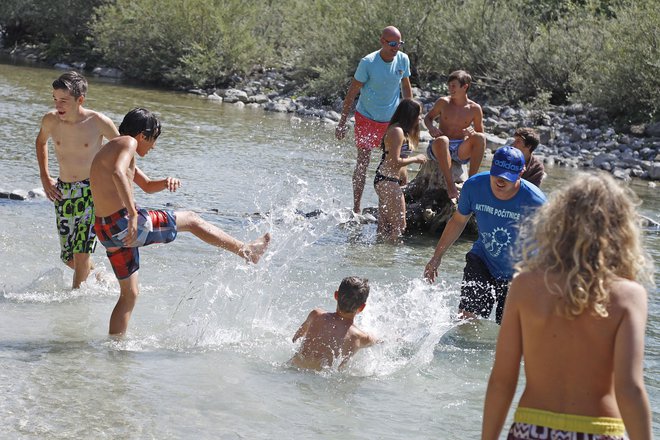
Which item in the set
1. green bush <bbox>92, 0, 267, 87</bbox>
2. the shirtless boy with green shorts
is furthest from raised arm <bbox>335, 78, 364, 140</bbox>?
green bush <bbox>92, 0, 267, 87</bbox>

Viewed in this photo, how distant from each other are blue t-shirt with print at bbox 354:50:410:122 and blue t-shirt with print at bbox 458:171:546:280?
444 cm

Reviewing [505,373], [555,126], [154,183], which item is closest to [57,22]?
[555,126]

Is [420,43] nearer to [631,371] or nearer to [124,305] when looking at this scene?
[124,305]

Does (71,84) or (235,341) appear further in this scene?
(71,84)

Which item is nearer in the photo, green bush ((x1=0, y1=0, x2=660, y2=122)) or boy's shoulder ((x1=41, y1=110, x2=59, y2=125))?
boy's shoulder ((x1=41, y1=110, x2=59, y2=125))

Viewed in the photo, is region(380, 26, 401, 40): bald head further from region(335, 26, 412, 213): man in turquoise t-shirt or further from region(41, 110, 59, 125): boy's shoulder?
region(41, 110, 59, 125): boy's shoulder

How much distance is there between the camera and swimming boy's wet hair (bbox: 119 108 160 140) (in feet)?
19.9

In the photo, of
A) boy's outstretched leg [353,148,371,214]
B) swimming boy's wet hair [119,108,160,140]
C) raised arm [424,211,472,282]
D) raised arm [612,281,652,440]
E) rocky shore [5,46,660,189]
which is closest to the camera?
raised arm [612,281,652,440]

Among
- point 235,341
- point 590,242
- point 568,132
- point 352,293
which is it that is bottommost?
point 235,341

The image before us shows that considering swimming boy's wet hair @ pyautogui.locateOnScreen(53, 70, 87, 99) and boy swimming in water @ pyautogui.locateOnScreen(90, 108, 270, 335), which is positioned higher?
swimming boy's wet hair @ pyautogui.locateOnScreen(53, 70, 87, 99)

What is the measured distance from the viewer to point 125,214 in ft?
19.8

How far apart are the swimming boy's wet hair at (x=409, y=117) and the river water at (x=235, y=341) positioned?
1143 mm

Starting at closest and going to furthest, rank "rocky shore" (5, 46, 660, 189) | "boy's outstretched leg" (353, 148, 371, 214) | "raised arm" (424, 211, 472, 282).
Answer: "raised arm" (424, 211, 472, 282), "boy's outstretched leg" (353, 148, 371, 214), "rocky shore" (5, 46, 660, 189)

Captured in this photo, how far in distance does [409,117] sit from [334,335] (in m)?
4.29
